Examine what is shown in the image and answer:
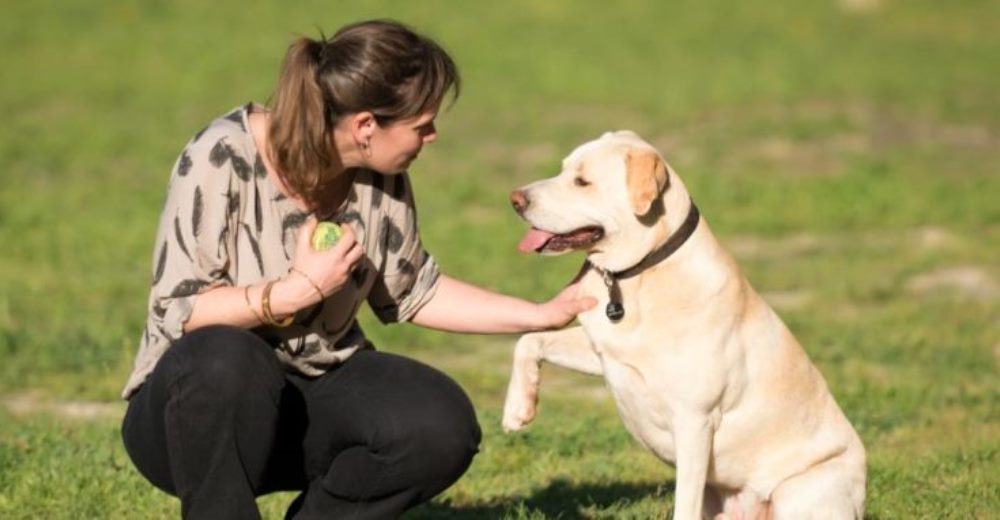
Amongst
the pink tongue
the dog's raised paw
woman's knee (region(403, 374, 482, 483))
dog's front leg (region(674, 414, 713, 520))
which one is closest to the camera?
woman's knee (region(403, 374, 482, 483))

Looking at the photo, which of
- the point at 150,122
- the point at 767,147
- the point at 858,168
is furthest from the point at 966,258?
the point at 150,122

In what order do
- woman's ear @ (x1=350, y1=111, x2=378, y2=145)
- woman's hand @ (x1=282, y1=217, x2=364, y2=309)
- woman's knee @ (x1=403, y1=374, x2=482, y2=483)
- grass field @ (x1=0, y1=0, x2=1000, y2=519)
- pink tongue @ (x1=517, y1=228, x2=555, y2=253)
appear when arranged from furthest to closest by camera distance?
1. grass field @ (x1=0, y1=0, x2=1000, y2=519)
2. pink tongue @ (x1=517, y1=228, x2=555, y2=253)
3. woman's knee @ (x1=403, y1=374, x2=482, y2=483)
4. woman's ear @ (x1=350, y1=111, x2=378, y2=145)
5. woman's hand @ (x1=282, y1=217, x2=364, y2=309)

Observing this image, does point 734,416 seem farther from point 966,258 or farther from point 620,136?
point 966,258

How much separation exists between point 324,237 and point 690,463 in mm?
1203

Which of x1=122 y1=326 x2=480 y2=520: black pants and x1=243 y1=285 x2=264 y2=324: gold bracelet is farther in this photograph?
x1=243 y1=285 x2=264 y2=324: gold bracelet

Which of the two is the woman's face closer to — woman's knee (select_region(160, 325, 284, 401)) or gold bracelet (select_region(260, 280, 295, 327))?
gold bracelet (select_region(260, 280, 295, 327))

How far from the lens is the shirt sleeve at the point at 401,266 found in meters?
5.05

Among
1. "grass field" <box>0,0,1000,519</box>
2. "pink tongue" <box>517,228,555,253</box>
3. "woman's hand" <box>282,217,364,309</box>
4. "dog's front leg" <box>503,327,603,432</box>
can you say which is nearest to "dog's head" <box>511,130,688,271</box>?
"pink tongue" <box>517,228,555,253</box>

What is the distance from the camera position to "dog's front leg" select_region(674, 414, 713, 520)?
16.0 ft

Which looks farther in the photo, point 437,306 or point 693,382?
point 437,306

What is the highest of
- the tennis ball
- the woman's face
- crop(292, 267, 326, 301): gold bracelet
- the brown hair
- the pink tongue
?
the brown hair

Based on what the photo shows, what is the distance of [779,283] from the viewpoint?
34.4ft

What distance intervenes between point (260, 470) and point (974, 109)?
45.3ft

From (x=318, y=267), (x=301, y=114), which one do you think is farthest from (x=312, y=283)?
(x=301, y=114)
